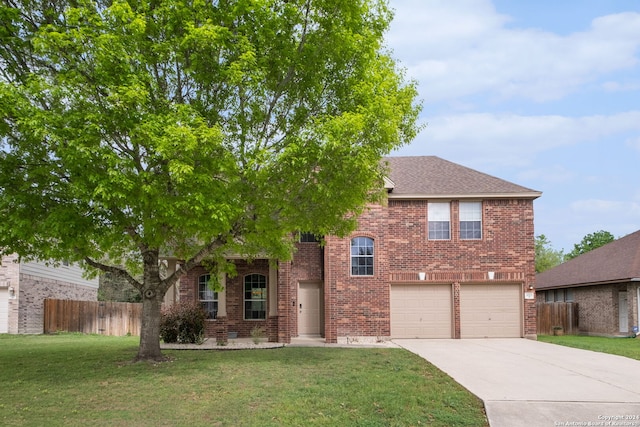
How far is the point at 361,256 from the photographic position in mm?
21109

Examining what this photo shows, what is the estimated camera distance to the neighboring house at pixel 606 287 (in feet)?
82.7

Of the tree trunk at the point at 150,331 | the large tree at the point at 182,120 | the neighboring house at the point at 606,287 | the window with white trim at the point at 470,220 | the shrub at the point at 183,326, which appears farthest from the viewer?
the neighboring house at the point at 606,287

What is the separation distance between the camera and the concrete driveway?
8773 millimetres

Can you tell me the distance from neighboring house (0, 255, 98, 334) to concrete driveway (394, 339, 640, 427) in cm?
1768

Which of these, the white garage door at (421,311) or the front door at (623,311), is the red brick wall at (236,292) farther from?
the front door at (623,311)

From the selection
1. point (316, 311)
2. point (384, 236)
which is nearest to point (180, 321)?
point (316, 311)

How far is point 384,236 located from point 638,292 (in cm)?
1197

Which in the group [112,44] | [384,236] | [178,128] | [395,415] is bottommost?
[395,415]

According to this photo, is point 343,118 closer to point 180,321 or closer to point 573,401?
point 573,401

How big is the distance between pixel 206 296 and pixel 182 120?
35.7 ft

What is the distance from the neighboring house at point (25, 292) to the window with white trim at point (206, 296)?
8.16m

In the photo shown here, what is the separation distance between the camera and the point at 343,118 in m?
12.1

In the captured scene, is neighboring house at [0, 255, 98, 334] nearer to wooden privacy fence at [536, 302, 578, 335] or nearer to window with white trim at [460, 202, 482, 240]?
window with white trim at [460, 202, 482, 240]

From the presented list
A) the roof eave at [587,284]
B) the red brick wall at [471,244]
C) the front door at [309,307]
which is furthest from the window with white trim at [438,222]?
the roof eave at [587,284]
